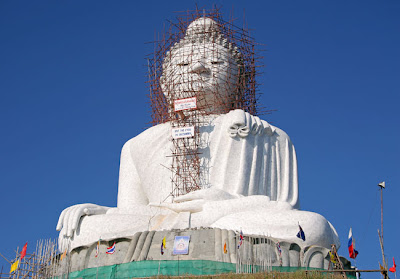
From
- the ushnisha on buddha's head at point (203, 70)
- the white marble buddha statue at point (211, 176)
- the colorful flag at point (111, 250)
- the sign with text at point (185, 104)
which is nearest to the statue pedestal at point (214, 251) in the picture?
the colorful flag at point (111, 250)

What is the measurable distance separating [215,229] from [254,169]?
112 inches

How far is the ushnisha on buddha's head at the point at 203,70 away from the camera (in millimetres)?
16547

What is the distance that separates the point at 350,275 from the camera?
12961 mm

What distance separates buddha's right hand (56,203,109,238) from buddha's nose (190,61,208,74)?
384cm

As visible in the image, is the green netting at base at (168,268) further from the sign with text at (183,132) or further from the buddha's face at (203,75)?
the buddha's face at (203,75)

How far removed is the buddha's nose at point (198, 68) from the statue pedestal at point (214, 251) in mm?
4627

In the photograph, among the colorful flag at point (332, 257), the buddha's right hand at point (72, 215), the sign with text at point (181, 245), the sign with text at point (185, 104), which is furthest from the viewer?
the sign with text at point (185, 104)

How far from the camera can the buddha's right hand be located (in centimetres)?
1423

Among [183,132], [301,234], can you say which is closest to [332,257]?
[301,234]

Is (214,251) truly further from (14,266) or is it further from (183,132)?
(183,132)

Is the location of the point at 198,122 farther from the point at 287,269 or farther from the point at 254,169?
the point at 287,269

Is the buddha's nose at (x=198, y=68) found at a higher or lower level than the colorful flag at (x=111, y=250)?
higher

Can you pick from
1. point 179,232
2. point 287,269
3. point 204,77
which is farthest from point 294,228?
point 204,77

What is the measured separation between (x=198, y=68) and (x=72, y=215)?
4391 millimetres
